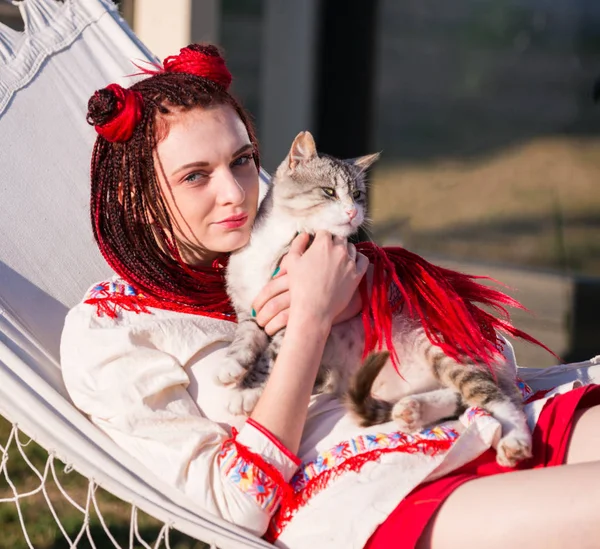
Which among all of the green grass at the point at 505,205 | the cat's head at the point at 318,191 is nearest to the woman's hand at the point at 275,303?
the cat's head at the point at 318,191

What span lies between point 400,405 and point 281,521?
278 millimetres

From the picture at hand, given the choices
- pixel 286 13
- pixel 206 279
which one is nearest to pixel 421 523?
pixel 206 279

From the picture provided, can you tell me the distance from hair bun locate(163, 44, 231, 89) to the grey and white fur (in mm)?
198

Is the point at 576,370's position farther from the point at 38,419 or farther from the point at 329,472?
the point at 38,419

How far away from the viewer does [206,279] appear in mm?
1844

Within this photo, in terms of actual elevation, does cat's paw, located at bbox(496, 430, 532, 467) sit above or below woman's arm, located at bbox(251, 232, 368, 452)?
below

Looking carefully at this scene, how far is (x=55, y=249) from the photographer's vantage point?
2.12 meters

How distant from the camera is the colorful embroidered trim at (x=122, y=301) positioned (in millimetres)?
1710

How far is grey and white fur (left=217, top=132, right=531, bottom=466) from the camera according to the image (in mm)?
1609

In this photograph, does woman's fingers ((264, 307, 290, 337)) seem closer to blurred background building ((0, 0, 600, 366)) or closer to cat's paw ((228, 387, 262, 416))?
cat's paw ((228, 387, 262, 416))

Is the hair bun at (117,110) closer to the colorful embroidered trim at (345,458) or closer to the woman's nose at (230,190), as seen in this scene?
the woman's nose at (230,190)

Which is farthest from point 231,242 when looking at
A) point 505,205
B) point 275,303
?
point 505,205

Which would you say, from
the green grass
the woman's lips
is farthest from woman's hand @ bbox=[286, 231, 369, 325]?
the green grass

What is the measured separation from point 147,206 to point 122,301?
0.63 feet
